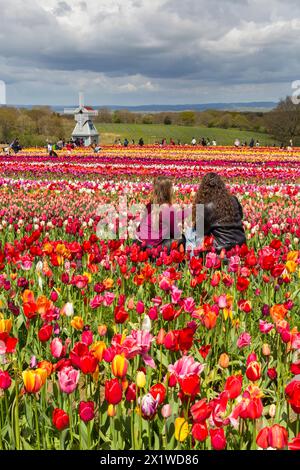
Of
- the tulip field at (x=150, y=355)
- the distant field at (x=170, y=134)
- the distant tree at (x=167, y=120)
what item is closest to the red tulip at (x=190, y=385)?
the tulip field at (x=150, y=355)

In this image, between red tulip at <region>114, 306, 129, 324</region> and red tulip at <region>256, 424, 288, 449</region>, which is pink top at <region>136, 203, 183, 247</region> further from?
red tulip at <region>256, 424, 288, 449</region>

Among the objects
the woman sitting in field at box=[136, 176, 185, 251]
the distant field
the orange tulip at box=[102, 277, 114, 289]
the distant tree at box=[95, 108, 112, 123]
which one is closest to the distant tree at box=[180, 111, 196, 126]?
the distant field

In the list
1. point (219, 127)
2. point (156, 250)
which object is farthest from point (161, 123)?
point (156, 250)

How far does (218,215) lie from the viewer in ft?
22.0

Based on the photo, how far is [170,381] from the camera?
8.23 feet

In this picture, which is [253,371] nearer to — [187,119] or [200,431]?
[200,431]

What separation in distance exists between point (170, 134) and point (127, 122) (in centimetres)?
1931

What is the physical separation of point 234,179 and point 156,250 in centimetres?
1310

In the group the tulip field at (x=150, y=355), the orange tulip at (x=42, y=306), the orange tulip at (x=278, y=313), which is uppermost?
the orange tulip at (x=42, y=306)

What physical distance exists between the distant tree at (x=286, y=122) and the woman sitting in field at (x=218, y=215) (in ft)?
215

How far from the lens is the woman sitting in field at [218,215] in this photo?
6.63 meters

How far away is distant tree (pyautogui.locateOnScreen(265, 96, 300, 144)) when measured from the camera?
70062 millimetres

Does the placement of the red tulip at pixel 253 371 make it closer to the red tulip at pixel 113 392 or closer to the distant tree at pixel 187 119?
the red tulip at pixel 113 392

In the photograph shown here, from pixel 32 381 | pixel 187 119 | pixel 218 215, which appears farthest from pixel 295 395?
pixel 187 119
